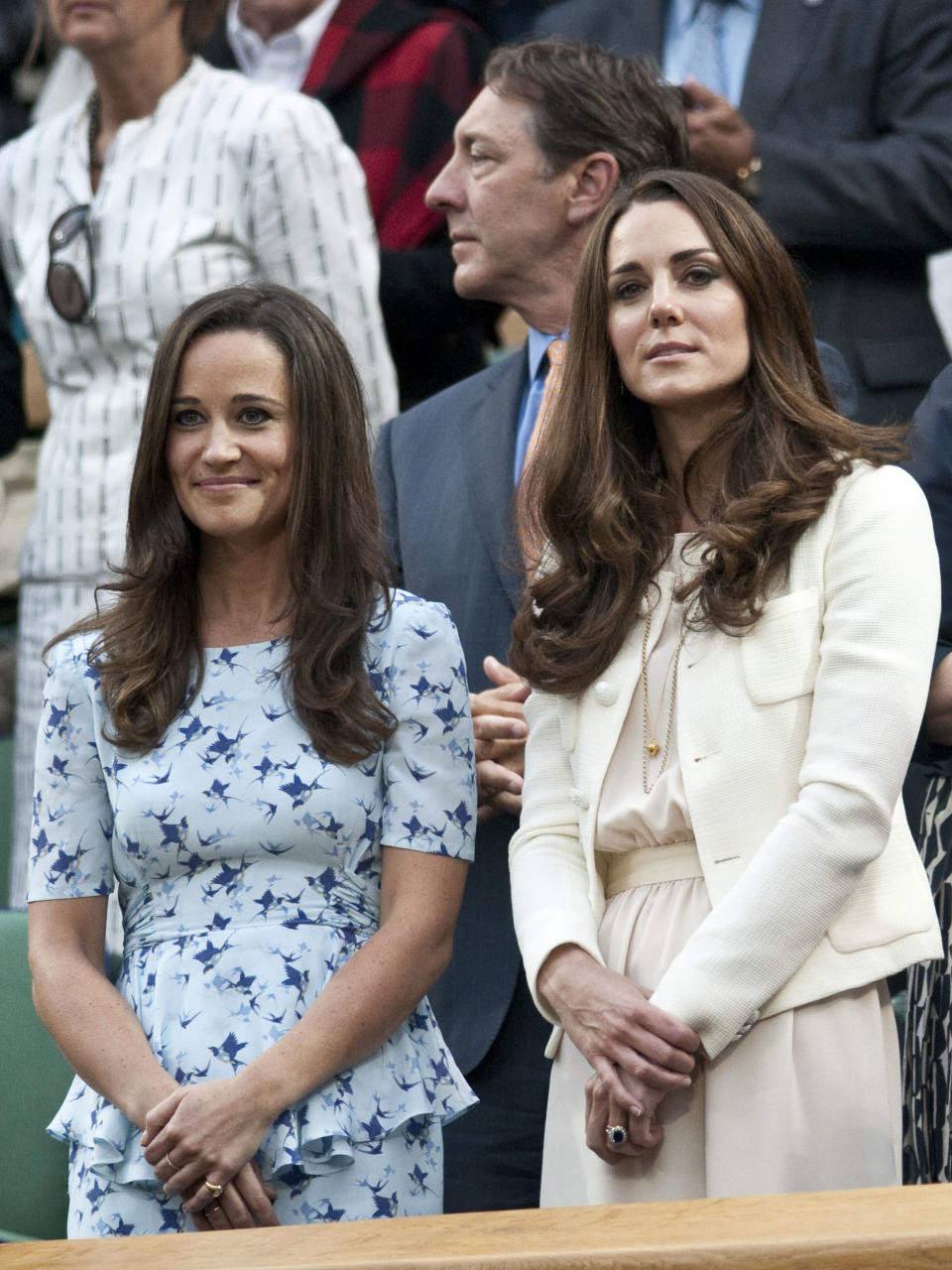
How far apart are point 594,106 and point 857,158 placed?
2.07 feet

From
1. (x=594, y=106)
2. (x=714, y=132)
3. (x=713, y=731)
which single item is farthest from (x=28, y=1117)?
(x=714, y=132)

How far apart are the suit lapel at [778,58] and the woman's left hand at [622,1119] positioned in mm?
2116

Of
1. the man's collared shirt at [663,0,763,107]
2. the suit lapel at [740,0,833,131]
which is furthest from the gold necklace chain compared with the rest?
the man's collared shirt at [663,0,763,107]

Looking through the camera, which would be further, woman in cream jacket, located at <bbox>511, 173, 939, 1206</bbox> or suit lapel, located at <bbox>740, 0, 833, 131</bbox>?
suit lapel, located at <bbox>740, 0, 833, 131</bbox>

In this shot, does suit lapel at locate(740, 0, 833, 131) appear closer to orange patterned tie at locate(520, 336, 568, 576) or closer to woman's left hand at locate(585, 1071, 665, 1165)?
orange patterned tie at locate(520, 336, 568, 576)

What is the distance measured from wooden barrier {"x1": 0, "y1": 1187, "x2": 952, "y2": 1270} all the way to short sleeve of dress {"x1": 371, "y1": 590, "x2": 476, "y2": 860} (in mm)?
669

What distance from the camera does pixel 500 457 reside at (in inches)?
112

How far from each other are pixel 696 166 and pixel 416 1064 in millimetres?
1735

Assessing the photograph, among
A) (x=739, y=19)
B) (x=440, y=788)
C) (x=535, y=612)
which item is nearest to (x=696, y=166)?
(x=739, y=19)

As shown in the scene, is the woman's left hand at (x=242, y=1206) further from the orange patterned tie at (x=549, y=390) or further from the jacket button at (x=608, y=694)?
the orange patterned tie at (x=549, y=390)

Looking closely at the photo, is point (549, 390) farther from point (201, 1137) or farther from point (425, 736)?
point (201, 1137)

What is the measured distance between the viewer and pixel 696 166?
3.27m

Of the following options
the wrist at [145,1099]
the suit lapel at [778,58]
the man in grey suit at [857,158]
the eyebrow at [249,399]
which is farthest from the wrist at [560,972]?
the suit lapel at [778,58]

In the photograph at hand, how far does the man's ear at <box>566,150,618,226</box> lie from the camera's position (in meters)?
3.00
